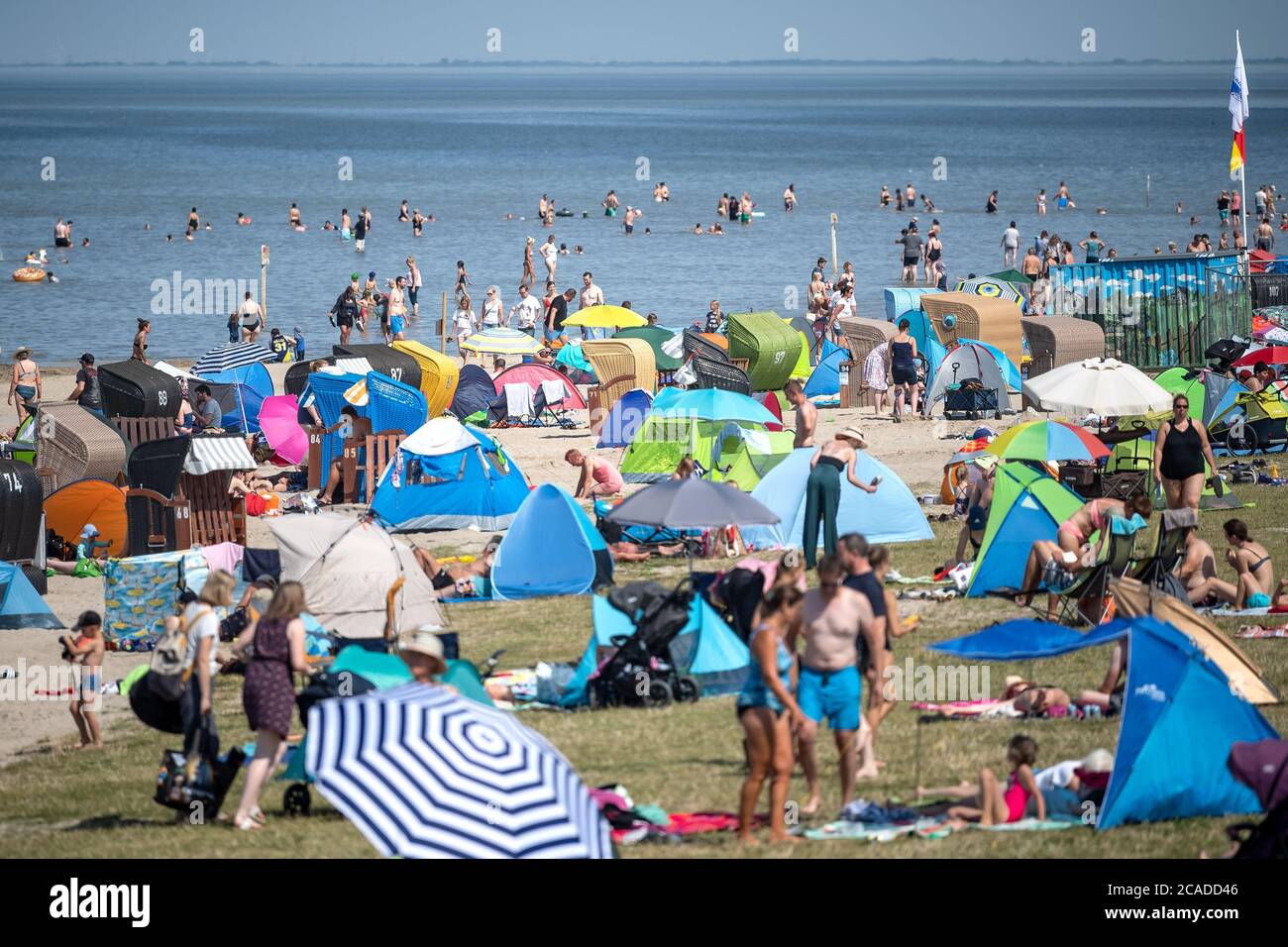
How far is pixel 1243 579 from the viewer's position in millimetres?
11742

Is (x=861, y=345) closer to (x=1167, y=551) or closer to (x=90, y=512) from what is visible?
(x=90, y=512)

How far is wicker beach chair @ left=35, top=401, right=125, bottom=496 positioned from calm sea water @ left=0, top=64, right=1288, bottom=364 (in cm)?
1503

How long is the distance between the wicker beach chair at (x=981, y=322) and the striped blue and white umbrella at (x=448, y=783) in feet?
57.5

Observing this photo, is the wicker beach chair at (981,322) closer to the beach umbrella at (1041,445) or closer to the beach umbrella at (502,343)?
the beach umbrella at (502,343)

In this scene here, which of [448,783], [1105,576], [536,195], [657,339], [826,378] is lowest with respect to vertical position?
[1105,576]

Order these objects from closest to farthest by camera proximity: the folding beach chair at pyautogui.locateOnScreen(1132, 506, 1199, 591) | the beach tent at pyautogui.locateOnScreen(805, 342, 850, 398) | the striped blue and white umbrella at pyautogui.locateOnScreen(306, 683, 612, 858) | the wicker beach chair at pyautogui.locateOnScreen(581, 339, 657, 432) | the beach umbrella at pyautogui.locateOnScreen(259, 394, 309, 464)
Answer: the striped blue and white umbrella at pyautogui.locateOnScreen(306, 683, 612, 858), the folding beach chair at pyautogui.locateOnScreen(1132, 506, 1199, 591), the beach umbrella at pyautogui.locateOnScreen(259, 394, 309, 464), the wicker beach chair at pyautogui.locateOnScreen(581, 339, 657, 432), the beach tent at pyautogui.locateOnScreen(805, 342, 850, 398)

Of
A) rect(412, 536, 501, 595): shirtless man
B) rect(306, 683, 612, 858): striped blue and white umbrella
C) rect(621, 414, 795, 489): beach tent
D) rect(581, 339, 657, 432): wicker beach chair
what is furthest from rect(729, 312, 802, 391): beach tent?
rect(306, 683, 612, 858): striped blue and white umbrella

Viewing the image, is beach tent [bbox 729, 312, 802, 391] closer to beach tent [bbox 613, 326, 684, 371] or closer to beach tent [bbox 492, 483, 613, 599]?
beach tent [bbox 613, 326, 684, 371]

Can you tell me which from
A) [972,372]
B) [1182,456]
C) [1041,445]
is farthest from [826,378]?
[1182,456]

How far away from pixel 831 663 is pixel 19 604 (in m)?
8.25

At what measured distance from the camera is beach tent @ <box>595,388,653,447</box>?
20.2 meters

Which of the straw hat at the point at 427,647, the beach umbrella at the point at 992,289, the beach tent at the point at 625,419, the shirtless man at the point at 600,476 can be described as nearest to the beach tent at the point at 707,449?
the shirtless man at the point at 600,476

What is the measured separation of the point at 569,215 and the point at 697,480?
2110 inches

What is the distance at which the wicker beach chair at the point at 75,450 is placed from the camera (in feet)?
56.3
